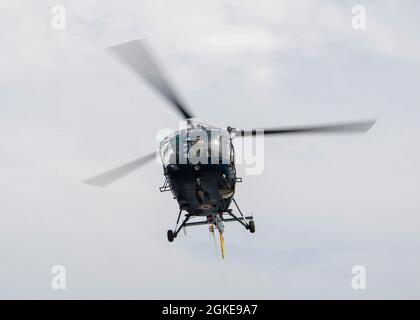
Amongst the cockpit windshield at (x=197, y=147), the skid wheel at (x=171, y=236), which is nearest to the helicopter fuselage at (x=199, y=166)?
the cockpit windshield at (x=197, y=147)

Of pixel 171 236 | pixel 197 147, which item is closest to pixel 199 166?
pixel 197 147

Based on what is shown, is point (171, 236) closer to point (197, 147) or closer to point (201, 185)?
point (201, 185)

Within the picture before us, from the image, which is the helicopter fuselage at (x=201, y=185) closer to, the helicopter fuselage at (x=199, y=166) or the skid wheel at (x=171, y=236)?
the helicopter fuselage at (x=199, y=166)

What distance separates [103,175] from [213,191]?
646cm

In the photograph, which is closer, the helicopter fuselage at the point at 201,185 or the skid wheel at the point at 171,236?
the helicopter fuselage at the point at 201,185

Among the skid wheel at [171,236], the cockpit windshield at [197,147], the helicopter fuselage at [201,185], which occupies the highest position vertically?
the cockpit windshield at [197,147]

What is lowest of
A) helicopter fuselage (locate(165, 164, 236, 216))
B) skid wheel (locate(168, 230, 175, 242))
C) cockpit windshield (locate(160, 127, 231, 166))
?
skid wheel (locate(168, 230, 175, 242))

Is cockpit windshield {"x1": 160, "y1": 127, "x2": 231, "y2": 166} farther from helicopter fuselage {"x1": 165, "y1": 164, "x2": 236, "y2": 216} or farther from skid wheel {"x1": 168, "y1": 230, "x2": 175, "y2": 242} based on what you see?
skid wheel {"x1": 168, "y1": 230, "x2": 175, "y2": 242}

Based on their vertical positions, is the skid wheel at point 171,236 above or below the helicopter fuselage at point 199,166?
below

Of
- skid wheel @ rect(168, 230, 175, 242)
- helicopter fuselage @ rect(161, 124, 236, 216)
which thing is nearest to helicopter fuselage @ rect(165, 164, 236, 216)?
helicopter fuselage @ rect(161, 124, 236, 216)

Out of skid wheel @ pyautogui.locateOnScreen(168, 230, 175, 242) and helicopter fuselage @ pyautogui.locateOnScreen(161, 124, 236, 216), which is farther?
skid wheel @ pyautogui.locateOnScreen(168, 230, 175, 242)
